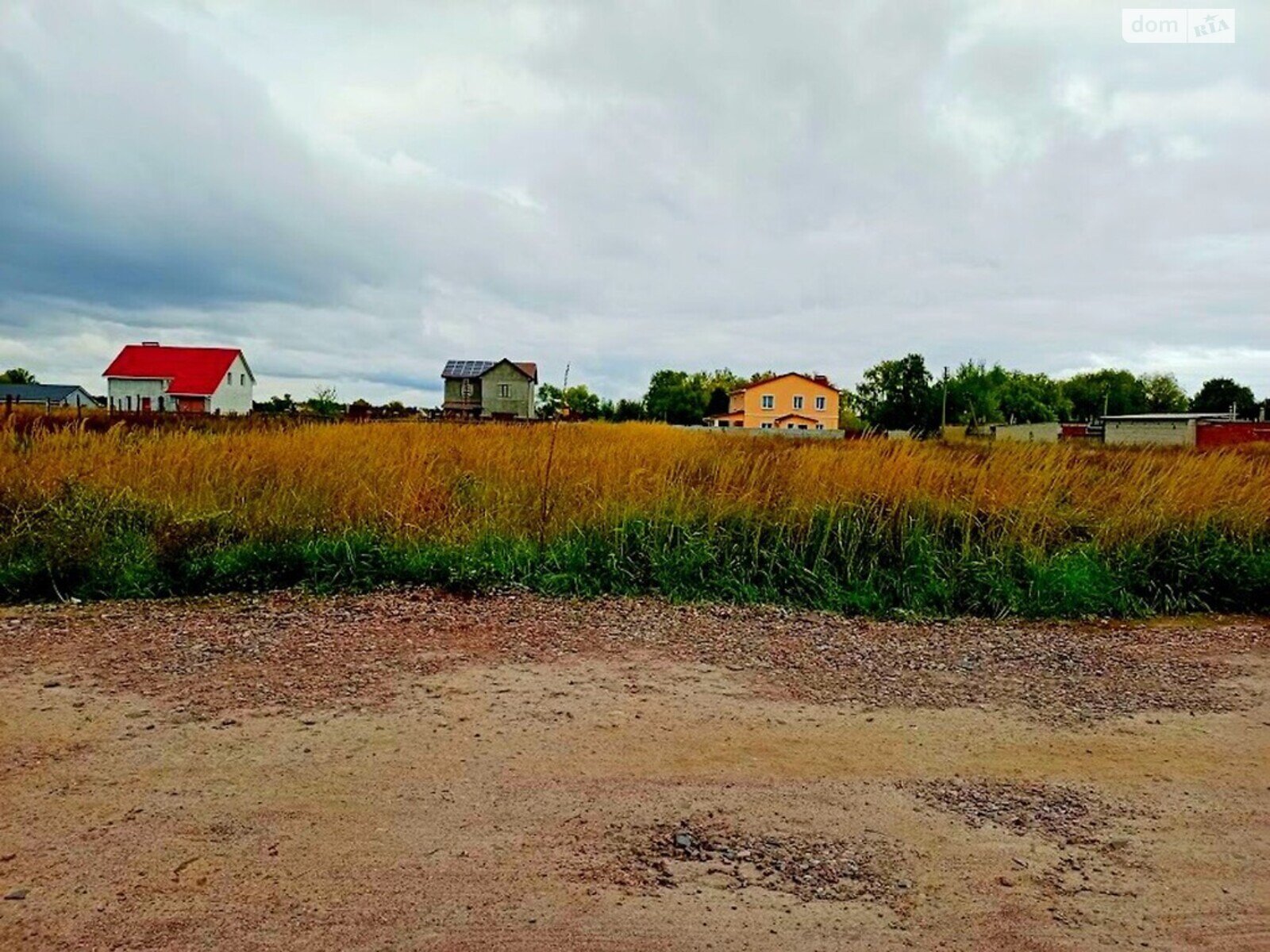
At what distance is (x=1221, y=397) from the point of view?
8156cm

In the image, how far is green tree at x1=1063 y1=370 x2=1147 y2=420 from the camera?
98188 mm

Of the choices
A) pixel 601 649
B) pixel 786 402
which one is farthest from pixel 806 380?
pixel 601 649

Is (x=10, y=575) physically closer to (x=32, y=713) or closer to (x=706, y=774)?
(x=32, y=713)

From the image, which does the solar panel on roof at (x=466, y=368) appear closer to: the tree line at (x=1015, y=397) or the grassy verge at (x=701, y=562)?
the tree line at (x=1015, y=397)

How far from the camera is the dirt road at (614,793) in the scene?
2207 millimetres

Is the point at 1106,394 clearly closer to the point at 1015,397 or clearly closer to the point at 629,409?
the point at 1015,397

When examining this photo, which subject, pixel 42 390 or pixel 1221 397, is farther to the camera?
pixel 1221 397

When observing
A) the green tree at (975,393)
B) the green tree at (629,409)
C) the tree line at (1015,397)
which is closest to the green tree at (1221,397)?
the tree line at (1015,397)

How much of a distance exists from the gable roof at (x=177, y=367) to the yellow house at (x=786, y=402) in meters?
36.8

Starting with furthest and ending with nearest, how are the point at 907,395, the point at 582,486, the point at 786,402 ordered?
the point at 786,402 < the point at 907,395 < the point at 582,486

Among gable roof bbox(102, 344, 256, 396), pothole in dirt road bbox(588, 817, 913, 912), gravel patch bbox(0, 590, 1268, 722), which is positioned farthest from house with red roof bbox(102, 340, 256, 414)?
pothole in dirt road bbox(588, 817, 913, 912)

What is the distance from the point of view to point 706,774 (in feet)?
10.1

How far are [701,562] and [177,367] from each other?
51415 millimetres

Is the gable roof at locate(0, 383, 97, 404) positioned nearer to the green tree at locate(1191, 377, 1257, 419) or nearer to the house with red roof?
the house with red roof
